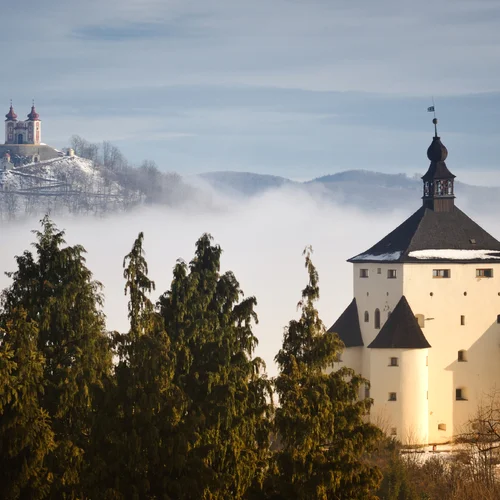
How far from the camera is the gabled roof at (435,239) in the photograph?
80.9 metres

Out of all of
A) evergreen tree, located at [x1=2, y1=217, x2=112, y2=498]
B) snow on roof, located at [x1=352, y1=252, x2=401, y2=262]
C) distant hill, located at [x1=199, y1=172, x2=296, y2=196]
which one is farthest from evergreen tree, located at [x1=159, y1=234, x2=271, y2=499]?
distant hill, located at [x1=199, y1=172, x2=296, y2=196]

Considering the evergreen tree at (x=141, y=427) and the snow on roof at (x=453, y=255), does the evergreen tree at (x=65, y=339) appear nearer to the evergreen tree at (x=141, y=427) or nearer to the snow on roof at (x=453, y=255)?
the evergreen tree at (x=141, y=427)

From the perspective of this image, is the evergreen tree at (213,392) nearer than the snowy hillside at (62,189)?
Yes

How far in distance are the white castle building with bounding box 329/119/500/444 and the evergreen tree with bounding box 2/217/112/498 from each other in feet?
134

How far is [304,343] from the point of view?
126ft

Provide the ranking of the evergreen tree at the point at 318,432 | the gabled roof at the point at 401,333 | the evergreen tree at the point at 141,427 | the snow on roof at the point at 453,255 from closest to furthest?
1. the evergreen tree at the point at 141,427
2. the evergreen tree at the point at 318,432
3. the gabled roof at the point at 401,333
4. the snow on roof at the point at 453,255

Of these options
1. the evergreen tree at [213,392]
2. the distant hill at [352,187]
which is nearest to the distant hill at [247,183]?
the distant hill at [352,187]

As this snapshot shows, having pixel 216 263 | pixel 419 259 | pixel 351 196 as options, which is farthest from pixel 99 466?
pixel 351 196

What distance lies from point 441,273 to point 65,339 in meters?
44.8

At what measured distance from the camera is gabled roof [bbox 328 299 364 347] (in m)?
81.8

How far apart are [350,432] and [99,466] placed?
6020 millimetres

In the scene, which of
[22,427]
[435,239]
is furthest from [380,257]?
[22,427]

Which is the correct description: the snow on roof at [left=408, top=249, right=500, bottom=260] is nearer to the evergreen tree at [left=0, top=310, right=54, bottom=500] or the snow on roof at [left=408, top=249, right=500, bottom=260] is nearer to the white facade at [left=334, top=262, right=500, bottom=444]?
the white facade at [left=334, top=262, right=500, bottom=444]

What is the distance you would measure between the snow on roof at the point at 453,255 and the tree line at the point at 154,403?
135 ft
